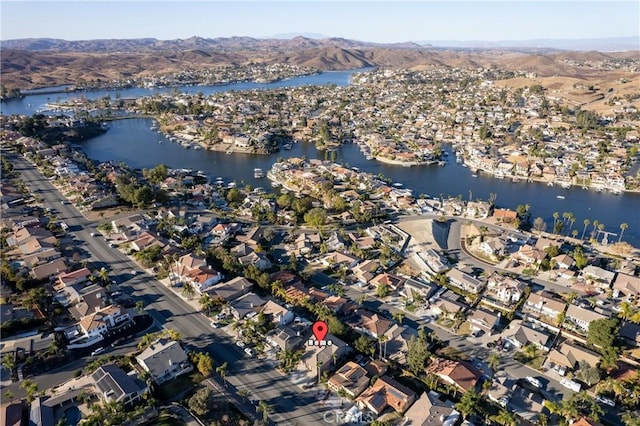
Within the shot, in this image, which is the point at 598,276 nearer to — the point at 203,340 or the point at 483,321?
the point at 483,321

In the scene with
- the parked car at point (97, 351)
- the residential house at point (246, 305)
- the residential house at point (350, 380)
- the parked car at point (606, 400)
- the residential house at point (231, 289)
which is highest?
the residential house at point (231, 289)

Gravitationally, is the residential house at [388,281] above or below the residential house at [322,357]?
above

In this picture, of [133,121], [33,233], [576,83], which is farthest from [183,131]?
[576,83]

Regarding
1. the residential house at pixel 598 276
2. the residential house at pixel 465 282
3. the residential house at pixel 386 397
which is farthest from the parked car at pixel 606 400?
the residential house at pixel 598 276

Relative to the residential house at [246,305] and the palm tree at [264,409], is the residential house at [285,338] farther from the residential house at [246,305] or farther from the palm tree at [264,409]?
the palm tree at [264,409]

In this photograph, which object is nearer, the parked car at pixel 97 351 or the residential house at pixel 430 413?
the residential house at pixel 430 413

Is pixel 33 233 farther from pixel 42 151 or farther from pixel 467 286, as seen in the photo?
pixel 467 286

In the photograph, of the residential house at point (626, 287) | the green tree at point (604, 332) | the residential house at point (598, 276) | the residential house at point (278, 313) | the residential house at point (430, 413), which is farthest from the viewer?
the residential house at point (598, 276)
